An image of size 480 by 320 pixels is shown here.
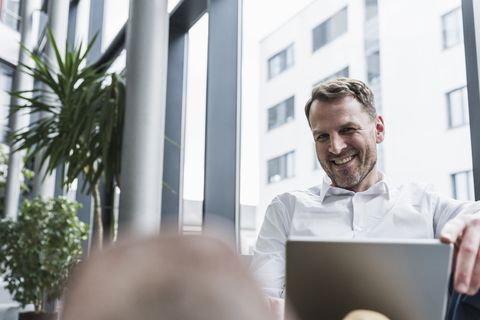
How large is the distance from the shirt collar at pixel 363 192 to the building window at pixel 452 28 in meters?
0.59

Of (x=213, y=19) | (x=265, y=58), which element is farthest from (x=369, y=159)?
(x=213, y=19)

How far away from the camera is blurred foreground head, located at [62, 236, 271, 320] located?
32 centimetres

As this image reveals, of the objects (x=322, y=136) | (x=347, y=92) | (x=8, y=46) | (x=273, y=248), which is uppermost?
(x=8, y=46)

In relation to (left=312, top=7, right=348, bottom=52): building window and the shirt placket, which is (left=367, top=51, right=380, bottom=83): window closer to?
(left=312, top=7, right=348, bottom=52): building window

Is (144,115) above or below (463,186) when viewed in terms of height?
above

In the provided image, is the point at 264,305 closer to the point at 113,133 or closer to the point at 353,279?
the point at 353,279

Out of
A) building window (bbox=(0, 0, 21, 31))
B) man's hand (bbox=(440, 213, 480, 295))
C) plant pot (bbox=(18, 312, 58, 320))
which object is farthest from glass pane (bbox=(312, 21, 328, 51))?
building window (bbox=(0, 0, 21, 31))

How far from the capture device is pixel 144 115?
268 centimetres

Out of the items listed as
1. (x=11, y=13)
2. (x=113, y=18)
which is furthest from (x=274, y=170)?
(x=11, y=13)

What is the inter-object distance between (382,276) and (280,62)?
2.13 m

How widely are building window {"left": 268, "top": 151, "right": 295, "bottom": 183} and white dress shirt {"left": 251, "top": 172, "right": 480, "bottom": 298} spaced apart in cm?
63

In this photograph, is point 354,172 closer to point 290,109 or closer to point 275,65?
point 290,109

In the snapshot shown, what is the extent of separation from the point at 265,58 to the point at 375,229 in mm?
1573

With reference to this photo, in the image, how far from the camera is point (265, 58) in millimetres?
2871
